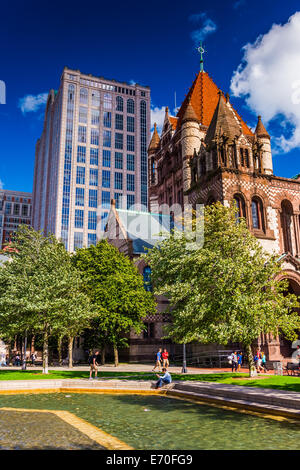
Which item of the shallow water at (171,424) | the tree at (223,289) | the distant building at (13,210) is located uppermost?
the distant building at (13,210)

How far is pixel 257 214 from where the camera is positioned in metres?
43.4

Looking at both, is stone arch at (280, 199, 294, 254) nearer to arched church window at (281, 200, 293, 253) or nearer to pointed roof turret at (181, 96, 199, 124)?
arched church window at (281, 200, 293, 253)

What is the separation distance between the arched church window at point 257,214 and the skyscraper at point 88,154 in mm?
92986

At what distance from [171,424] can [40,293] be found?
1882 cm

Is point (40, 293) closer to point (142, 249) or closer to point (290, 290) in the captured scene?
point (142, 249)

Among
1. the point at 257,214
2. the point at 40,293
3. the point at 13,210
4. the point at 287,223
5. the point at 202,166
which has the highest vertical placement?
the point at 13,210

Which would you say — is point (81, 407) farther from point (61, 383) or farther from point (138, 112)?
point (138, 112)

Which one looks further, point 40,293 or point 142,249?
point 142,249

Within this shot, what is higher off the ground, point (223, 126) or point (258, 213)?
point (223, 126)

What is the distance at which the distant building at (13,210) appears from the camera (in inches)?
7274

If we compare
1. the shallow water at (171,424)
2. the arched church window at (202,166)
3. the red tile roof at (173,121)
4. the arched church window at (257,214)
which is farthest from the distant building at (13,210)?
the shallow water at (171,424)

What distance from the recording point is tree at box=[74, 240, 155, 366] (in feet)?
124

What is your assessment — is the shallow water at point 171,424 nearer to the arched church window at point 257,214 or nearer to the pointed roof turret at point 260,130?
the arched church window at point 257,214

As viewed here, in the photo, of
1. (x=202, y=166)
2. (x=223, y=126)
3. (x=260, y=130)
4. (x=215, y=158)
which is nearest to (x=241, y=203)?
(x=215, y=158)
